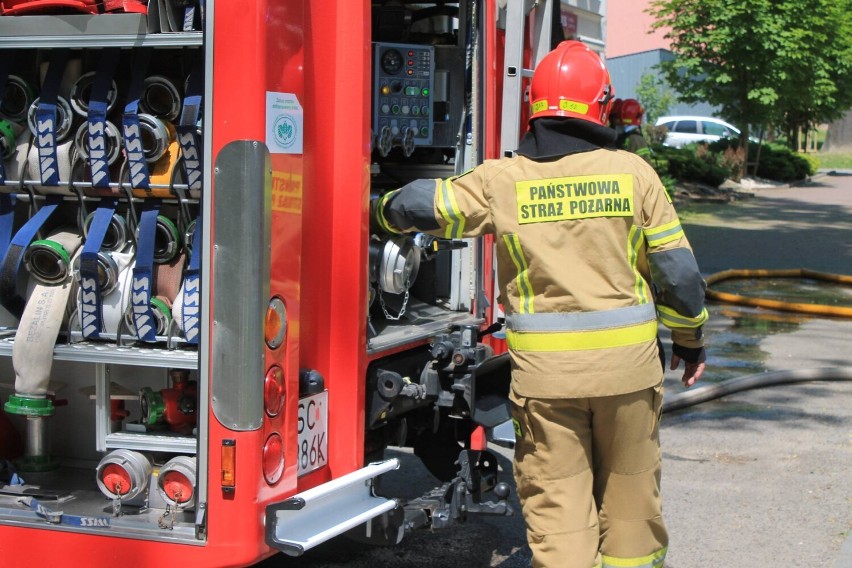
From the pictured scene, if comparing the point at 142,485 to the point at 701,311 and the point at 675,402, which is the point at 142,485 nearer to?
the point at 701,311

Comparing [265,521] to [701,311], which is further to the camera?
[701,311]

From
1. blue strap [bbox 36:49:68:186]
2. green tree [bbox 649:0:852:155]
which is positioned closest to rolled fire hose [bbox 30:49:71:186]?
blue strap [bbox 36:49:68:186]

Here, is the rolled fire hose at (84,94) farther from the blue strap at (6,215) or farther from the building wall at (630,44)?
the building wall at (630,44)

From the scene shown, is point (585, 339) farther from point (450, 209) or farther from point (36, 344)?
point (36, 344)

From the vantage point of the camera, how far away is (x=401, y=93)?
4332mm

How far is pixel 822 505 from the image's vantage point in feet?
18.5

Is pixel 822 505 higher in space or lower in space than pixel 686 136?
lower

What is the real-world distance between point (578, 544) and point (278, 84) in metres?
1.71

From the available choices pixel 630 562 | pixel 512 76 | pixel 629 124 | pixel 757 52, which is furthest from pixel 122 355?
pixel 757 52

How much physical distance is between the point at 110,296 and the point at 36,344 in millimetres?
270

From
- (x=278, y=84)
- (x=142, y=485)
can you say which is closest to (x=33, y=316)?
(x=142, y=485)

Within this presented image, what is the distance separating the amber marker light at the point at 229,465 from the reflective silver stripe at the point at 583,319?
3.33 feet

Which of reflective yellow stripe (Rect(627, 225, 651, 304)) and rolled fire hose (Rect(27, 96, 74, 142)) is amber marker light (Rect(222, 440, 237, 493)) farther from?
reflective yellow stripe (Rect(627, 225, 651, 304))

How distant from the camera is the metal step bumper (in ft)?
10.2
